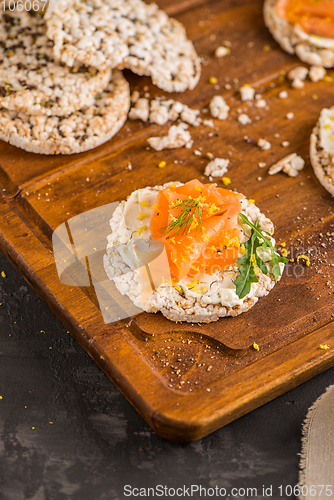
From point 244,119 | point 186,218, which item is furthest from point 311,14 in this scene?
point 186,218

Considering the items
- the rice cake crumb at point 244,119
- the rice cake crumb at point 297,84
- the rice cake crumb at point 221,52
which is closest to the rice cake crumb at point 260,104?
the rice cake crumb at point 244,119

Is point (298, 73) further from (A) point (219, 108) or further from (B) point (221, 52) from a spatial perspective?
(A) point (219, 108)

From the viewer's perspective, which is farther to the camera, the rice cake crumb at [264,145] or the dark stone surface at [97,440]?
the rice cake crumb at [264,145]

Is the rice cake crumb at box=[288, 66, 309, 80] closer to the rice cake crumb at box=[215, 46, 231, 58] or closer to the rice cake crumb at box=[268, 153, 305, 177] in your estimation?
the rice cake crumb at box=[215, 46, 231, 58]

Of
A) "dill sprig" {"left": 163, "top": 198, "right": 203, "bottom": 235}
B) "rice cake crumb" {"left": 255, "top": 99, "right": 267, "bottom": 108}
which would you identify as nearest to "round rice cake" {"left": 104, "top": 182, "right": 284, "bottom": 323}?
"dill sprig" {"left": 163, "top": 198, "right": 203, "bottom": 235}

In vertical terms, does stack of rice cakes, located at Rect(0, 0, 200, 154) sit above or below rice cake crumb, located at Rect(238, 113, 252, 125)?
above

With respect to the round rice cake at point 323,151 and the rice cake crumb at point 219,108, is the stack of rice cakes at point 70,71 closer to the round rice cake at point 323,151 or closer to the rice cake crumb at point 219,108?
the rice cake crumb at point 219,108

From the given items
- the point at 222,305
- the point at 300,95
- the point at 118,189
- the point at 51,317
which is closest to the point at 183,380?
the point at 222,305

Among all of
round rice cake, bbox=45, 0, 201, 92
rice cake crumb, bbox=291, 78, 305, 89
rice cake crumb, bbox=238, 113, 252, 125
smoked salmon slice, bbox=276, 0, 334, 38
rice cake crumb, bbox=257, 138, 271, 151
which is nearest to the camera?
round rice cake, bbox=45, 0, 201, 92
